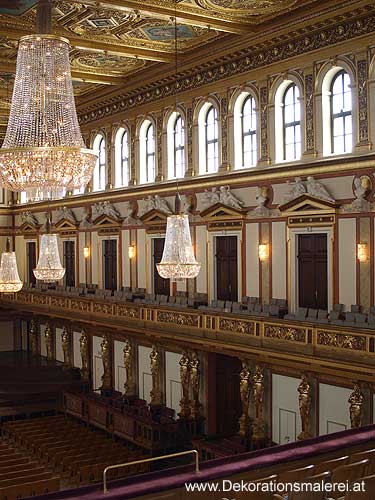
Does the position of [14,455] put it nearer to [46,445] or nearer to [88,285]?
[46,445]

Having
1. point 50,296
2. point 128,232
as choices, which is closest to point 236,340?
point 128,232

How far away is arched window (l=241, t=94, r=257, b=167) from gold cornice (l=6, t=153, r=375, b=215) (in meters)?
0.50

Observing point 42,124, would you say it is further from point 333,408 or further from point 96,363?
point 96,363

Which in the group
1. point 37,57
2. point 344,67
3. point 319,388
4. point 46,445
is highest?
point 344,67

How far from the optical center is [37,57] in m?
8.80

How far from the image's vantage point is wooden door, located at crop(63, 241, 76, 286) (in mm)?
31938

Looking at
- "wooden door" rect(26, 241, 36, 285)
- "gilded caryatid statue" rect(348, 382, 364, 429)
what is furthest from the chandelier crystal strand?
"wooden door" rect(26, 241, 36, 285)

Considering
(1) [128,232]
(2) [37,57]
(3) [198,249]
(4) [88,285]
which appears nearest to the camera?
(2) [37,57]

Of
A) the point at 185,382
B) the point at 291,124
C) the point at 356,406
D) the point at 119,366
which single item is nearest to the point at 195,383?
the point at 185,382

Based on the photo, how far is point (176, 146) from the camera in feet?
81.5

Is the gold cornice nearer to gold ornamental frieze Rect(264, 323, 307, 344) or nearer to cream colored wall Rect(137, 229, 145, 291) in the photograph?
cream colored wall Rect(137, 229, 145, 291)

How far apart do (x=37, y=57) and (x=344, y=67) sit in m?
11.4

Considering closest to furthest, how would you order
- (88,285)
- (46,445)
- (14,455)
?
(14,455)
(46,445)
(88,285)

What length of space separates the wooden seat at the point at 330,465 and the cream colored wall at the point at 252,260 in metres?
13.5
